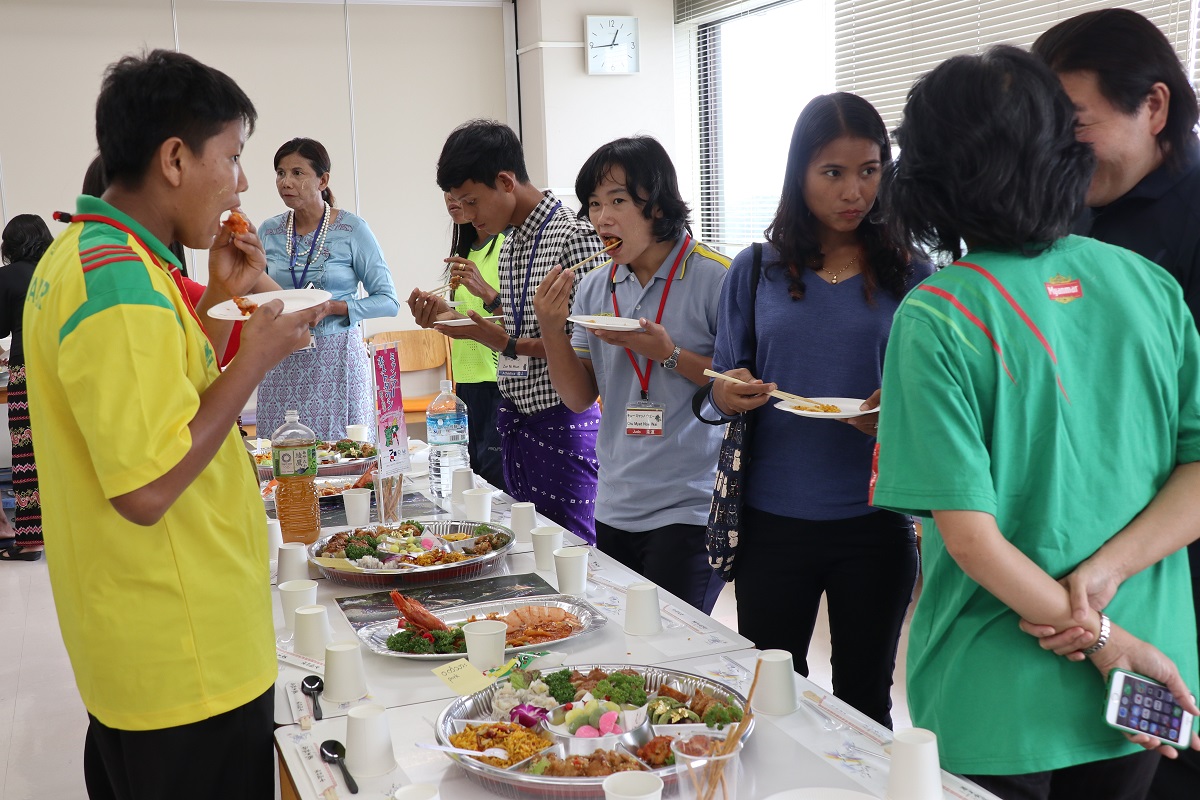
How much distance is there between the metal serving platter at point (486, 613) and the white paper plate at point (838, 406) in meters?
0.47

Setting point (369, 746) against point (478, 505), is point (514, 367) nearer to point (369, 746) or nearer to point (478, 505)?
point (478, 505)

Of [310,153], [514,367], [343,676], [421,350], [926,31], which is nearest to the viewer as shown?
[343,676]

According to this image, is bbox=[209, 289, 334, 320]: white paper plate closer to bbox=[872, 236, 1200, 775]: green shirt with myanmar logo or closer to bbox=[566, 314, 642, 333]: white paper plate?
bbox=[566, 314, 642, 333]: white paper plate

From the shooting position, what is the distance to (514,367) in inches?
110

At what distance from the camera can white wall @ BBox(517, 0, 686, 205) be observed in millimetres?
5824

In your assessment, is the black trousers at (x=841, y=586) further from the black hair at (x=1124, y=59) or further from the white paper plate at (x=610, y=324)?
the black hair at (x=1124, y=59)

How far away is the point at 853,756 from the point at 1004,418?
1.43 feet

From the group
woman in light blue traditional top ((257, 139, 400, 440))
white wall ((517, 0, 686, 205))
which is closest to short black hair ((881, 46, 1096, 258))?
woman in light blue traditional top ((257, 139, 400, 440))

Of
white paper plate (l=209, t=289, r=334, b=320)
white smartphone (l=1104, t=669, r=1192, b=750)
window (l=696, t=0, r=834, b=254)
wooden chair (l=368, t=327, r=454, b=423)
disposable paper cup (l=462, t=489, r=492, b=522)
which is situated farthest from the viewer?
wooden chair (l=368, t=327, r=454, b=423)

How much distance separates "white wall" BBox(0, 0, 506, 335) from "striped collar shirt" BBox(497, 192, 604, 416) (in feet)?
11.4

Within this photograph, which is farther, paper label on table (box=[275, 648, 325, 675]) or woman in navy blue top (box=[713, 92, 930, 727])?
woman in navy blue top (box=[713, 92, 930, 727])

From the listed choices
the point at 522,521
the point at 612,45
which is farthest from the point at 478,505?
the point at 612,45

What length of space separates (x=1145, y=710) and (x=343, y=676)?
1.00 meters

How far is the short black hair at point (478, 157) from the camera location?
9.27 ft
